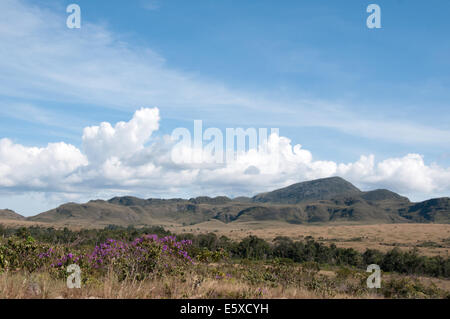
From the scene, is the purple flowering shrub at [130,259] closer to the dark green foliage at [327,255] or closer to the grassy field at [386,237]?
the dark green foliage at [327,255]

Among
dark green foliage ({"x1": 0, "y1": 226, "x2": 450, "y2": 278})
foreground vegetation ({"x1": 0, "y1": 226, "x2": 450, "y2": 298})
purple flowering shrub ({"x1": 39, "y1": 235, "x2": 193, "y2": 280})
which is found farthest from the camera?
dark green foliage ({"x1": 0, "y1": 226, "x2": 450, "y2": 278})

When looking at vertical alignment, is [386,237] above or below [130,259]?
below

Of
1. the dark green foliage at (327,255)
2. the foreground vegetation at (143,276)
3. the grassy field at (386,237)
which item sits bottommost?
the grassy field at (386,237)

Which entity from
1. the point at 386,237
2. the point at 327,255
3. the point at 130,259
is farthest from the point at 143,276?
the point at 386,237

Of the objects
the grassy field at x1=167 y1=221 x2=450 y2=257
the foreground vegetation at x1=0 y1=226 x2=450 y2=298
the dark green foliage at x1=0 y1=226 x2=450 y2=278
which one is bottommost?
the grassy field at x1=167 y1=221 x2=450 y2=257

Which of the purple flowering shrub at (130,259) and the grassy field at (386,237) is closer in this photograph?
the purple flowering shrub at (130,259)

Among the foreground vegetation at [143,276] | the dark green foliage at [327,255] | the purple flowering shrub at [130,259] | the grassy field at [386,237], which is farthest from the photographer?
the grassy field at [386,237]

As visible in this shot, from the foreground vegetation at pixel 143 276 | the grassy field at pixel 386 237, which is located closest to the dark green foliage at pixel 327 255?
the grassy field at pixel 386 237

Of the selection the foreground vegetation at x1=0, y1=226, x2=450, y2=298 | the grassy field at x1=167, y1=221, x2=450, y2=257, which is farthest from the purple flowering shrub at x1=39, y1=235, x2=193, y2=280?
the grassy field at x1=167, y1=221, x2=450, y2=257

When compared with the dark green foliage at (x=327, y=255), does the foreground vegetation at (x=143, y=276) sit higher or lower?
higher

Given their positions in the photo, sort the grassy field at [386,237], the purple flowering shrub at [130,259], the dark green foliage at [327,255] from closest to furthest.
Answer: the purple flowering shrub at [130,259] < the dark green foliage at [327,255] < the grassy field at [386,237]

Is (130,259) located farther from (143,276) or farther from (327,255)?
(327,255)

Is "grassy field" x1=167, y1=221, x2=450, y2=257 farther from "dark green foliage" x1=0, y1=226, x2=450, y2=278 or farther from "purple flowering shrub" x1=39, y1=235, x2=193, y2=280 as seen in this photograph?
"purple flowering shrub" x1=39, y1=235, x2=193, y2=280
